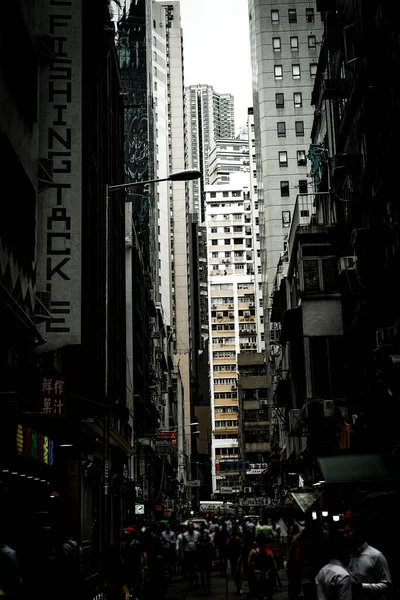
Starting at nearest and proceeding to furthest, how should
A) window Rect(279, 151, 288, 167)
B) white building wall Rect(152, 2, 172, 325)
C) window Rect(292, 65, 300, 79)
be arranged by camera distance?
window Rect(279, 151, 288, 167)
window Rect(292, 65, 300, 79)
white building wall Rect(152, 2, 172, 325)

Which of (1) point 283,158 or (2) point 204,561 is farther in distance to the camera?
(1) point 283,158

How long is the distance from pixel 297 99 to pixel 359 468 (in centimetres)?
6995

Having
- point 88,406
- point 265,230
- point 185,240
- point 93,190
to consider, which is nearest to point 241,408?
point 265,230

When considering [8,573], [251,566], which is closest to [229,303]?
[251,566]

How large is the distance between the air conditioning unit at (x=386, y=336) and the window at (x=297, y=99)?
6668cm

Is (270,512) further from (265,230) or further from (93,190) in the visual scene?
(265,230)

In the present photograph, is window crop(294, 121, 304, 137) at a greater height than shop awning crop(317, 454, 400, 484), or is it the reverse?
window crop(294, 121, 304, 137)

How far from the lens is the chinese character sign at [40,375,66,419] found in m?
20.4

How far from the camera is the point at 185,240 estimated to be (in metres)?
176

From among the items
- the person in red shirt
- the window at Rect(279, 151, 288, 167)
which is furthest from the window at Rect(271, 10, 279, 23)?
the person in red shirt

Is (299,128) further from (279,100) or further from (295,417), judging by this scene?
(295,417)

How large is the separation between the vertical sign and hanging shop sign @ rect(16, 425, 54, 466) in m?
2.34

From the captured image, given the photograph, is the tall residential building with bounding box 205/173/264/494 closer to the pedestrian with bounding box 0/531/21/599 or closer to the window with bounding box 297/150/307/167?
the window with bounding box 297/150/307/167

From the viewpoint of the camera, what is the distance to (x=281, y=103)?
8794cm
